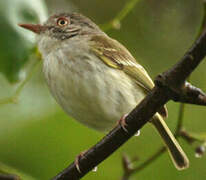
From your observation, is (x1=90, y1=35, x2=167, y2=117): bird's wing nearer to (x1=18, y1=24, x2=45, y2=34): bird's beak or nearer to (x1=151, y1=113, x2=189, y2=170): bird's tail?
(x1=151, y1=113, x2=189, y2=170): bird's tail

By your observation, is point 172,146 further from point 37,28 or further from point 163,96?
point 163,96

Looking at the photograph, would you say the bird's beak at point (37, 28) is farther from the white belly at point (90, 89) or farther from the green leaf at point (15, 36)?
the green leaf at point (15, 36)

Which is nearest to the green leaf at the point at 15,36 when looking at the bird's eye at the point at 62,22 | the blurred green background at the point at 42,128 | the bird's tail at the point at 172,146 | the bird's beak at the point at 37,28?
the blurred green background at the point at 42,128

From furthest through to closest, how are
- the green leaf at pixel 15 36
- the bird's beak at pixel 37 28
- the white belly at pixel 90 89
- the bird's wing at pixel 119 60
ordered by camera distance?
the bird's beak at pixel 37 28
the bird's wing at pixel 119 60
the white belly at pixel 90 89
the green leaf at pixel 15 36

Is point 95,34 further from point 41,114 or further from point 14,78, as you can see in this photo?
point 14,78

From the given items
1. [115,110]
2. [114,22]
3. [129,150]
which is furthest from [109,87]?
[129,150]

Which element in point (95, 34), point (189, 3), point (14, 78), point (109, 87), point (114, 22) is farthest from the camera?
point (189, 3)
